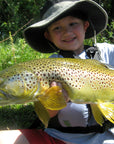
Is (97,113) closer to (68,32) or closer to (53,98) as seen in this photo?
(53,98)

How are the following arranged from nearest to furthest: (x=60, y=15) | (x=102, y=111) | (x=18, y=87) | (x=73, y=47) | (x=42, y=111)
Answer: (x=18, y=87)
(x=42, y=111)
(x=102, y=111)
(x=60, y=15)
(x=73, y=47)

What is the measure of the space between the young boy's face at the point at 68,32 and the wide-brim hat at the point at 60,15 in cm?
9

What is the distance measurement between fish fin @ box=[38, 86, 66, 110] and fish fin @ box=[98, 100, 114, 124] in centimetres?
Result: 41

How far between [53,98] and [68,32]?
93 cm

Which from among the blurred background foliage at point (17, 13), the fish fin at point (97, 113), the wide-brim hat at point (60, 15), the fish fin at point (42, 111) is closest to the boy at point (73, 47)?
the wide-brim hat at point (60, 15)

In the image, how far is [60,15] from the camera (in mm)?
1967

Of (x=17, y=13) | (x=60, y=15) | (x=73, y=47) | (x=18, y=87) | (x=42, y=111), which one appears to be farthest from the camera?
(x=17, y=13)

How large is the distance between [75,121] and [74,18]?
1.20 metres

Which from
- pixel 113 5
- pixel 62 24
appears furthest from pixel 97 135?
pixel 113 5

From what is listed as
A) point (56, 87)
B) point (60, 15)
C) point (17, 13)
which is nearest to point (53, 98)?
point (56, 87)

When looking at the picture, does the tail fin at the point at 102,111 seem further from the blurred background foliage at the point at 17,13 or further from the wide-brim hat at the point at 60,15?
the blurred background foliage at the point at 17,13

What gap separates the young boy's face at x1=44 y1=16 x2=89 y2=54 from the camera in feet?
6.82

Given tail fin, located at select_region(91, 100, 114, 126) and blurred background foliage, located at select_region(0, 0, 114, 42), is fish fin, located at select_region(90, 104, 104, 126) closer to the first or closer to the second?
tail fin, located at select_region(91, 100, 114, 126)

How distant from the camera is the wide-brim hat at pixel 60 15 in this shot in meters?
1.99
